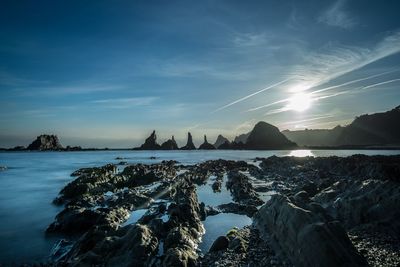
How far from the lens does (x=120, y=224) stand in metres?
23.6

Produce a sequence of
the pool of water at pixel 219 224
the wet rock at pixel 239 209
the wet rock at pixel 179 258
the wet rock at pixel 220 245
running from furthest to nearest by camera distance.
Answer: the wet rock at pixel 239 209, the pool of water at pixel 219 224, the wet rock at pixel 220 245, the wet rock at pixel 179 258

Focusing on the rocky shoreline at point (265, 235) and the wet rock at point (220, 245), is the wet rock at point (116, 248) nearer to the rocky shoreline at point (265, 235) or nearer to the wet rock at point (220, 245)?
the rocky shoreline at point (265, 235)

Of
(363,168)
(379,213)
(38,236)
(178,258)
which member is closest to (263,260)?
(178,258)

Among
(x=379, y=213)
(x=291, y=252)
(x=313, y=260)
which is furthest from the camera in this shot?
(x=379, y=213)

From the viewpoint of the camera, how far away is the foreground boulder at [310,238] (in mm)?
11914

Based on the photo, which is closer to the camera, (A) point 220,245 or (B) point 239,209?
(A) point 220,245

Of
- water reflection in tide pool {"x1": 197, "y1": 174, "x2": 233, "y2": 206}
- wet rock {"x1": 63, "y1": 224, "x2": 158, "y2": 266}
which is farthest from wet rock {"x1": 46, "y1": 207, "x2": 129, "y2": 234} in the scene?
water reflection in tide pool {"x1": 197, "y1": 174, "x2": 233, "y2": 206}

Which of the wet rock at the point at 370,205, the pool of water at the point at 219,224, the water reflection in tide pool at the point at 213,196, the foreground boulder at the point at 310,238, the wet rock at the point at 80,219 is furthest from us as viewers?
the water reflection in tide pool at the point at 213,196

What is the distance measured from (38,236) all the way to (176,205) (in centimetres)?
1161

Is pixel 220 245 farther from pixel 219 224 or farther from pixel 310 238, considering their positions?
pixel 219 224

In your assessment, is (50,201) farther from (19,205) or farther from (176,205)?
(176,205)

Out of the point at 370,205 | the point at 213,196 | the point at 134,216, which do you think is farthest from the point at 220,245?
the point at 213,196

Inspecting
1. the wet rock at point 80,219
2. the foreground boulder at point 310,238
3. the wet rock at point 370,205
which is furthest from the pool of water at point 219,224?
the wet rock at point 370,205

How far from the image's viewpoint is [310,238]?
42.4 ft
